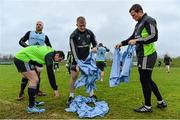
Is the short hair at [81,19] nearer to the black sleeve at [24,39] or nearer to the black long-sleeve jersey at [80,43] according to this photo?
the black long-sleeve jersey at [80,43]

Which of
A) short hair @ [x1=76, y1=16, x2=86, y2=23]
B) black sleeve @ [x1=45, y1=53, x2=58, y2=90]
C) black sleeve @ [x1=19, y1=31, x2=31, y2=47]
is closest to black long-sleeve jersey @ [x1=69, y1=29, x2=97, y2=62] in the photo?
short hair @ [x1=76, y1=16, x2=86, y2=23]

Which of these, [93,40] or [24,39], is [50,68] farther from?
[24,39]

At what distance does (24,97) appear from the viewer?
1216cm

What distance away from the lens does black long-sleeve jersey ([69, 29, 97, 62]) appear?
11133 millimetres

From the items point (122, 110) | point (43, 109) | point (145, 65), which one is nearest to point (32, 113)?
point (43, 109)

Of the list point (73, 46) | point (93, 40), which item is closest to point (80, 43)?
point (73, 46)

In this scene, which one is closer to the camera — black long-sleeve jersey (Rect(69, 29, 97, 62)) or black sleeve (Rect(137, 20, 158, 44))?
black sleeve (Rect(137, 20, 158, 44))

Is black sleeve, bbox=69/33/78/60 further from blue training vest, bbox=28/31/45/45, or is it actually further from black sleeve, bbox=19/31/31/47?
black sleeve, bbox=19/31/31/47

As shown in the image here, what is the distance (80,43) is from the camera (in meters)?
11.3

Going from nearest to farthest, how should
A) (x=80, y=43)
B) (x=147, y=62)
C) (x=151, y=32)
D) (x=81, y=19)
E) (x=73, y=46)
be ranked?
(x=151, y=32) < (x=147, y=62) < (x=81, y=19) < (x=73, y=46) < (x=80, y=43)

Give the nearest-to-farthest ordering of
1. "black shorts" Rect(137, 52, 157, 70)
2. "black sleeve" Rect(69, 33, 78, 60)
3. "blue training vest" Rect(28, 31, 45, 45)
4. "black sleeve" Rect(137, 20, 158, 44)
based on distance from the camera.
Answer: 1. "black sleeve" Rect(137, 20, 158, 44)
2. "black shorts" Rect(137, 52, 157, 70)
3. "black sleeve" Rect(69, 33, 78, 60)
4. "blue training vest" Rect(28, 31, 45, 45)

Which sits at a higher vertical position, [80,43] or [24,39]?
[24,39]

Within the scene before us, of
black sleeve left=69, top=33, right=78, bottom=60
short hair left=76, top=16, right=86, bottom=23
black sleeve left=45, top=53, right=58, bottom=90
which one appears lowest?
black sleeve left=45, top=53, right=58, bottom=90

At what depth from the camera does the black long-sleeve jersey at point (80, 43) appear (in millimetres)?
11133
